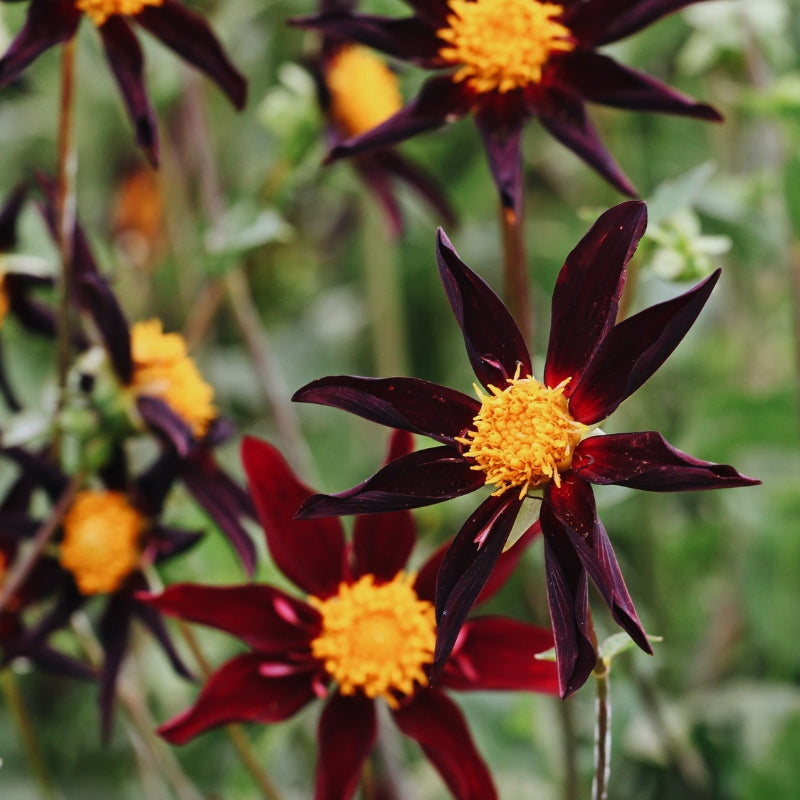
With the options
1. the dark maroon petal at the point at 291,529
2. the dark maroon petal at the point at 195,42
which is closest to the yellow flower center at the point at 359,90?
the dark maroon petal at the point at 195,42

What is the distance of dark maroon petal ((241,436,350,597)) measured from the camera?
0.50 m

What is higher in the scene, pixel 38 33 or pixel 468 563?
pixel 38 33

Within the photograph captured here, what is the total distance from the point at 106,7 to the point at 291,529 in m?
0.24

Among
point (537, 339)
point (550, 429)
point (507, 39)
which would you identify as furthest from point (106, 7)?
point (537, 339)

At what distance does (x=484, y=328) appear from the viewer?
1.48ft

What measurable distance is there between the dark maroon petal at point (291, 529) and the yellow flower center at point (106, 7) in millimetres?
200

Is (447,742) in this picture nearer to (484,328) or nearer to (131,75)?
(484,328)

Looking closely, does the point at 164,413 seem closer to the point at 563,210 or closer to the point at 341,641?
the point at 341,641

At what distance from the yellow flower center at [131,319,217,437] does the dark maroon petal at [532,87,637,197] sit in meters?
0.21

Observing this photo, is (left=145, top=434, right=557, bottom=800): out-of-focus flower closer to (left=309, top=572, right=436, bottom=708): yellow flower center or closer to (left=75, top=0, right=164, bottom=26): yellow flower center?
(left=309, top=572, right=436, bottom=708): yellow flower center

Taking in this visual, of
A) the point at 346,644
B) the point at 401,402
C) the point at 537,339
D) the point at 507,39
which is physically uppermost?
the point at 507,39

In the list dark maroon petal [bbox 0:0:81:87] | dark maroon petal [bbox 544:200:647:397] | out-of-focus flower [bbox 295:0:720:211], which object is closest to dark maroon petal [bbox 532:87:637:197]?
out-of-focus flower [bbox 295:0:720:211]

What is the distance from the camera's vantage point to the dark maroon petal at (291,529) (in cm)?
50

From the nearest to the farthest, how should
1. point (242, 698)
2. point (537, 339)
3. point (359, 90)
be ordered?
point (242, 698), point (359, 90), point (537, 339)
